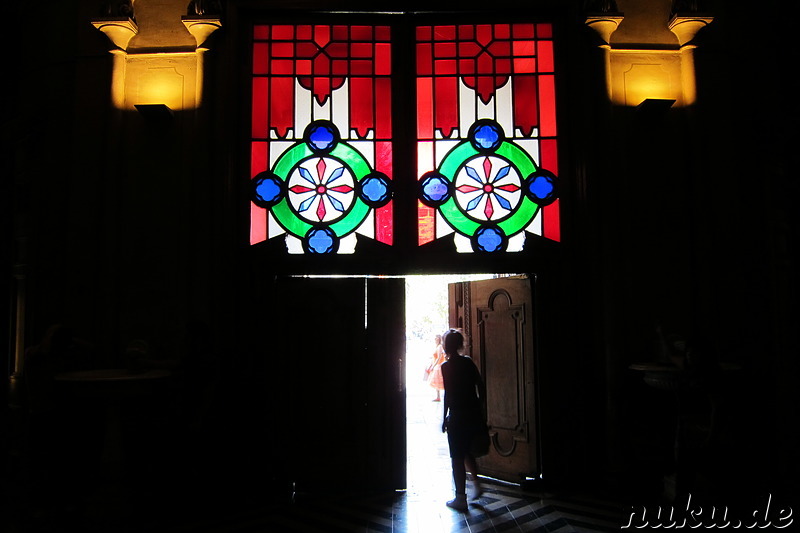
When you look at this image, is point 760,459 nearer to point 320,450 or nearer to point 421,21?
point 320,450

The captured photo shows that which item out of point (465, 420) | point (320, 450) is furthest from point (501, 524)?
point (320, 450)

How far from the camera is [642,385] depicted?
14.2 ft

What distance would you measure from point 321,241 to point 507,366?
1.95 m

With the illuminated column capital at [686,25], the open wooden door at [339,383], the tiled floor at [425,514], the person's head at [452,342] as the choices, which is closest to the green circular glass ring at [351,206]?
the open wooden door at [339,383]

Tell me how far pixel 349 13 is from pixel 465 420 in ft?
12.0

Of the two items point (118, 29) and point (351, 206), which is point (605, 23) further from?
point (118, 29)

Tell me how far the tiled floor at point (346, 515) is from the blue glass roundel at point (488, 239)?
2.01 metres

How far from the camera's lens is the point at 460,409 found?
13.0ft

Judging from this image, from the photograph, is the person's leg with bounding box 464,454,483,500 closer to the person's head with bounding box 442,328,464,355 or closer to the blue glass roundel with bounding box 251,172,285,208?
the person's head with bounding box 442,328,464,355

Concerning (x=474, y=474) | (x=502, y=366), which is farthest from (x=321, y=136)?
(x=474, y=474)

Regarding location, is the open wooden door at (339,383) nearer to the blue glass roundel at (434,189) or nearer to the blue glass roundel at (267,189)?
the blue glass roundel at (267,189)

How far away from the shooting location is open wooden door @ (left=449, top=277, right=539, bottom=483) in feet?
15.0

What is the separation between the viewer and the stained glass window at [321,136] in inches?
186

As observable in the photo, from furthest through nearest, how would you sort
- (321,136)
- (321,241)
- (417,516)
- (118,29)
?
1. (321,136)
2. (321,241)
3. (118,29)
4. (417,516)
